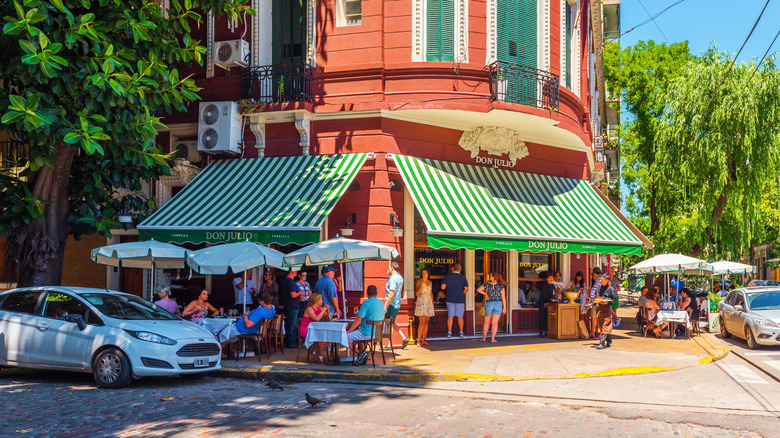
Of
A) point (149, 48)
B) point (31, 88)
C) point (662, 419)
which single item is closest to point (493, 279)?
point (662, 419)

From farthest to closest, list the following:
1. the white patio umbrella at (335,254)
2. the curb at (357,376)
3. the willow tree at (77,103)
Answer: the white patio umbrella at (335,254), the curb at (357,376), the willow tree at (77,103)

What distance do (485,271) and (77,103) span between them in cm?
1009

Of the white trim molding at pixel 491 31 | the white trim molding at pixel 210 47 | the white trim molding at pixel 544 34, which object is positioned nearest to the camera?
the white trim molding at pixel 491 31

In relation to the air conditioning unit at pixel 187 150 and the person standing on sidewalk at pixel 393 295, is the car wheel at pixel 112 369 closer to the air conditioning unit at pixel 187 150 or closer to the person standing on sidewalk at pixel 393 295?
the person standing on sidewalk at pixel 393 295

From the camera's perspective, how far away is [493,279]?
1580 cm

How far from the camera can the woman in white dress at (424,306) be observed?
49.8ft

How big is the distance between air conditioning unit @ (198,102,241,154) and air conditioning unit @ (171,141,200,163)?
854 millimetres

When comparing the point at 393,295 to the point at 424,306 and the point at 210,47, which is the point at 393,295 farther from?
the point at 210,47

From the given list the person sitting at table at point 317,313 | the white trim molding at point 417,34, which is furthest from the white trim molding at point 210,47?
the person sitting at table at point 317,313

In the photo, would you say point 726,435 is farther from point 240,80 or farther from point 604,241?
point 240,80

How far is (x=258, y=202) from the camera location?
15484 mm

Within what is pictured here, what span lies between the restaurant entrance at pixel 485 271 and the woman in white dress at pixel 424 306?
7.29ft

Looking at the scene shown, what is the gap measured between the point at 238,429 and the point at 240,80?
11.5 m

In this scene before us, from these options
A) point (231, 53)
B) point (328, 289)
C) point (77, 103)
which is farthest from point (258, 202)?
point (77, 103)
